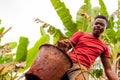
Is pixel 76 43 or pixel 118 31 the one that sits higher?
pixel 76 43

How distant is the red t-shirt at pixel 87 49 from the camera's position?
2412mm

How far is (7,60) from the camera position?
18.1 feet

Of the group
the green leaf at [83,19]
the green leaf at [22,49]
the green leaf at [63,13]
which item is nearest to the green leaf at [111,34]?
the green leaf at [83,19]

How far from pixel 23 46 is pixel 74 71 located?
1601mm

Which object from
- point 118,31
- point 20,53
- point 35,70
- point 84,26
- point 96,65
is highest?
point 35,70

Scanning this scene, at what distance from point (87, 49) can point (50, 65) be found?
0.57 m

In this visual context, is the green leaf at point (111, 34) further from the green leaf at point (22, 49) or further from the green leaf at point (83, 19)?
the green leaf at point (22, 49)

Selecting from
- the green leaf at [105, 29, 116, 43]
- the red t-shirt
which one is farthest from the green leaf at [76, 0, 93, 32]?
the red t-shirt

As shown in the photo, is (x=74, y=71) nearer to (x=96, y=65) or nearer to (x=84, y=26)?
(x=84, y=26)

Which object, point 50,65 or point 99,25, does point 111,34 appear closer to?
point 99,25

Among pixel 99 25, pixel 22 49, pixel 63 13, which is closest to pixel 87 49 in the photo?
pixel 99 25

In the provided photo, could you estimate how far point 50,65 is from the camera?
200 cm

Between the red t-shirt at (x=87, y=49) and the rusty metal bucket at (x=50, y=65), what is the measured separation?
363mm

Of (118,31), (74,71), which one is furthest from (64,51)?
(118,31)
